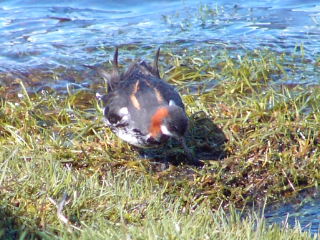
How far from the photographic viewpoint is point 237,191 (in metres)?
5.33

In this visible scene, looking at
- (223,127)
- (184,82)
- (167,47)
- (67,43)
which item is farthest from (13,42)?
(223,127)

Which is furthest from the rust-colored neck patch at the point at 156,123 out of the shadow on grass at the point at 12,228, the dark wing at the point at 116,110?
the shadow on grass at the point at 12,228

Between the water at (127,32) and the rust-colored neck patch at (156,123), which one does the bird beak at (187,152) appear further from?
the water at (127,32)

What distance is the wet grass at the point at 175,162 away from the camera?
151 inches

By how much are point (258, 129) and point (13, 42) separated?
5189mm

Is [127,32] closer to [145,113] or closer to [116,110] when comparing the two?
[116,110]

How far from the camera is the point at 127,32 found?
957 cm

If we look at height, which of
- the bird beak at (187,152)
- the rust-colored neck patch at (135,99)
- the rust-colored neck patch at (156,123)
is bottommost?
the bird beak at (187,152)

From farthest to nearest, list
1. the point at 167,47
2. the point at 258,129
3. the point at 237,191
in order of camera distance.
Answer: the point at 167,47 → the point at 258,129 → the point at 237,191

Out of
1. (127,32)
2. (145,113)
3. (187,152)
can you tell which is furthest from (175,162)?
(127,32)

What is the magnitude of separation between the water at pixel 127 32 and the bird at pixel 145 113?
167cm

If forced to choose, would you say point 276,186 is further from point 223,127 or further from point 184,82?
point 184,82

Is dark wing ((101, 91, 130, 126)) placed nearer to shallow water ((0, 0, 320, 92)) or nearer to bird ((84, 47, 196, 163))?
bird ((84, 47, 196, 163))

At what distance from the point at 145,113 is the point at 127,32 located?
4.14 metres
